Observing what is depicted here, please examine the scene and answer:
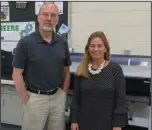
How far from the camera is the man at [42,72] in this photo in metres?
1.65

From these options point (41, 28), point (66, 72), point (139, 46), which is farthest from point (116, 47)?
point (41, 28)

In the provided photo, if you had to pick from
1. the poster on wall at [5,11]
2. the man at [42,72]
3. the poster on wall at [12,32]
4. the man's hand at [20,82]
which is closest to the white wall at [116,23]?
the poster on wall at [12,32]

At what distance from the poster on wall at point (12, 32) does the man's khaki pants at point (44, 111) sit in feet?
4.30

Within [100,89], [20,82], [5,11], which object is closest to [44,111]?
[20,82]

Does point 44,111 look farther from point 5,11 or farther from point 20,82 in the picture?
point 5,11

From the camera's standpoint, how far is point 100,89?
1.51 m

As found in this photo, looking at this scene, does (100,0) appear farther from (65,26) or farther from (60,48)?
(60,48)

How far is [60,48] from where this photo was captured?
173 centimetres

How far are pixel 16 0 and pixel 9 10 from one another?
17 cm

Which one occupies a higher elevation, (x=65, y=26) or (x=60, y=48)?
(x=65, y=26)

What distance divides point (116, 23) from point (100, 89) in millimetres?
1171

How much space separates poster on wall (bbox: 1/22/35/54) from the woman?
147 centimetres

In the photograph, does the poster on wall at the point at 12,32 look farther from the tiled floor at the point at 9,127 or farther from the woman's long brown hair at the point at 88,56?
the woman's long brown hair at the point at 88,56

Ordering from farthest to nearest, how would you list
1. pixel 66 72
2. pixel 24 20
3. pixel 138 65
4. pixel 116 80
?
pixel 24 20
pixel 138 65
pixel 66 72
pixel 116 80
